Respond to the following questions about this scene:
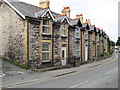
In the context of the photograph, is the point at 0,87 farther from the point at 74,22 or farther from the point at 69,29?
the point at 74,22

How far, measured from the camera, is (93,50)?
29.6 meters

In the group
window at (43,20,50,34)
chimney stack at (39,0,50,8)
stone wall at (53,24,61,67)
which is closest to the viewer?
window at (43,20,50,34)

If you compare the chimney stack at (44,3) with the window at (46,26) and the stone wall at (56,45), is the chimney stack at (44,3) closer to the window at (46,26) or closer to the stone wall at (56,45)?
the stone wall at (56,45)

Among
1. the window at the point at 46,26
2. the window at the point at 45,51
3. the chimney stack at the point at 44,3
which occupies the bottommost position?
the window at the point at 45,51

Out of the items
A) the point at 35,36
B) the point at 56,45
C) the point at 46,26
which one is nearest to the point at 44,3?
the point at 46,26

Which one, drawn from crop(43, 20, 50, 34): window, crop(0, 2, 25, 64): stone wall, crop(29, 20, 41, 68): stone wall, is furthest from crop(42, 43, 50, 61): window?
crop(0, 2, 25, 64): stone wall

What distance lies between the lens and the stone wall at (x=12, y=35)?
14234 millimetres

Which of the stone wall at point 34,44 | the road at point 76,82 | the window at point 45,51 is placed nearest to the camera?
the road at point 76,82

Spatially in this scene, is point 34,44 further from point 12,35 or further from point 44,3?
point 44,3

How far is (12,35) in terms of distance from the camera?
15.4m

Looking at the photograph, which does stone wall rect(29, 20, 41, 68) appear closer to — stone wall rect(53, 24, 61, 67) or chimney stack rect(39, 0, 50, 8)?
stone wall rect(53, 24, 61, 67)

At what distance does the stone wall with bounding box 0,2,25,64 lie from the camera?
14234 millimetres

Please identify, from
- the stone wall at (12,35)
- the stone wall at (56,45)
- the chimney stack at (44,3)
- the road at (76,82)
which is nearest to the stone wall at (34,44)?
the stone wall at (12,35)

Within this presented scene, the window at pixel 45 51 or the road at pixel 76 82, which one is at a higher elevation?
the window at pixel 45 51
